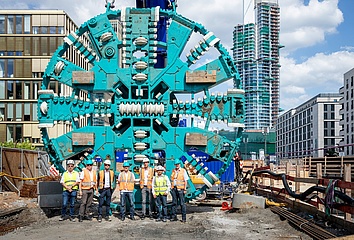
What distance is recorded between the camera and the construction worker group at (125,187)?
41.7ft

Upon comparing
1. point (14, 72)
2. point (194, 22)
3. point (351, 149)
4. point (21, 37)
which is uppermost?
point (21, 37)

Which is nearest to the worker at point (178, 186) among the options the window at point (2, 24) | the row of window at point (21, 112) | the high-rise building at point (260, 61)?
the row of window at point (21, 112)

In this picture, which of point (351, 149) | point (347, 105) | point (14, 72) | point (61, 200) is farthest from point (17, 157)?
point (347, 105)

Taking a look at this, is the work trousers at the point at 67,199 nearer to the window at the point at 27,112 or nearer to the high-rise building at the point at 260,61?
the window at the point at 27,112

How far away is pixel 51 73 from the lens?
1376 cm

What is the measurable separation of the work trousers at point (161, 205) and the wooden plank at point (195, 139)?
68.8 inches

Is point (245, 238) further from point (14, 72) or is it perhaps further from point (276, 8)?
point (276, 8)

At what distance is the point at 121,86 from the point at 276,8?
5130 inches

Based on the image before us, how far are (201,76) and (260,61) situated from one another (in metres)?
117

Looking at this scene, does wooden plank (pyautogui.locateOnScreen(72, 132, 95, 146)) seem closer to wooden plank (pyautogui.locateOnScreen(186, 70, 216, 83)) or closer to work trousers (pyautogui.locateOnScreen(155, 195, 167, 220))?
work trousers (pyautogui.locateOnScreen(155, 195, 167, 220))

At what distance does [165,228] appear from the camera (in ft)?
37.8

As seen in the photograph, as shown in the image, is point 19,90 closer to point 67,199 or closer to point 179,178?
point 67,199

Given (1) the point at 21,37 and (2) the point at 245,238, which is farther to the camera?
(1) the point at 21,37

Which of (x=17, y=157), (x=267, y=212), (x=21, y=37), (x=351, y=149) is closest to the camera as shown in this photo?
(x=267, y=212)
